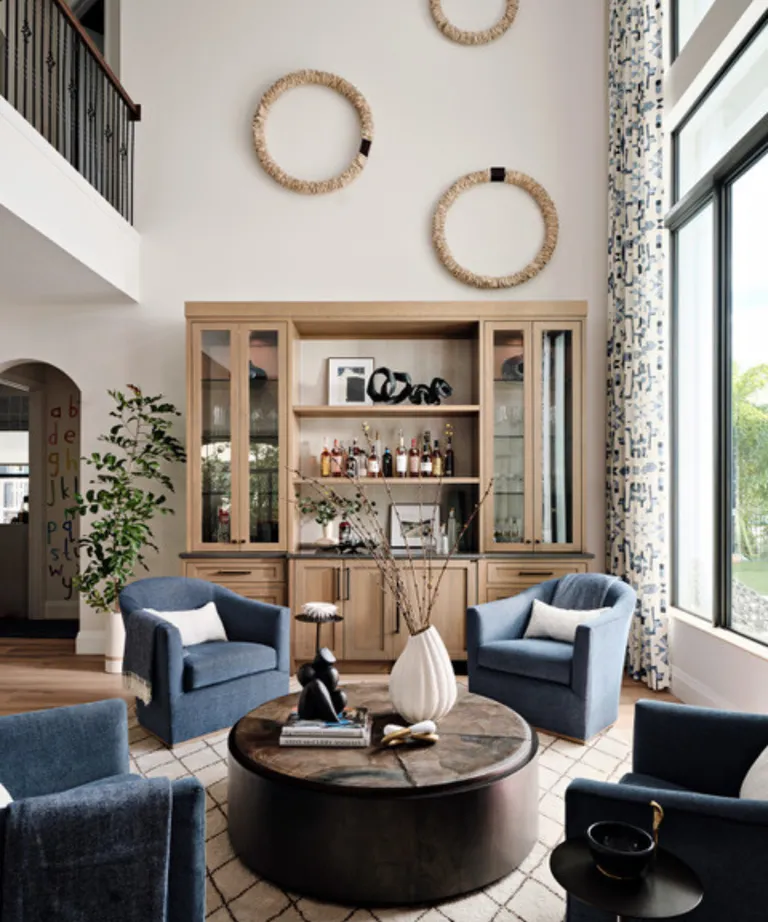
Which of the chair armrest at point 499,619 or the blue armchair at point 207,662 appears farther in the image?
the chair armrest at point 499,619

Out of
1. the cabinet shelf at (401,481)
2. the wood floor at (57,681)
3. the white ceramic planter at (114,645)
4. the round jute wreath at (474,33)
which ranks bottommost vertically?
the wood floor at (57,681)

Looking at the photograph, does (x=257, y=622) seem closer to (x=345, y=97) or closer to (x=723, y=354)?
(x=723, y=354)

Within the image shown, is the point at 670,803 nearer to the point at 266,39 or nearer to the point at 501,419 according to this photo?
the point at 501,419

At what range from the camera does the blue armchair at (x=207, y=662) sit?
3.35 metres

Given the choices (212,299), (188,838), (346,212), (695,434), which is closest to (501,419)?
(695,434)

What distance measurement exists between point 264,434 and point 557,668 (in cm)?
243

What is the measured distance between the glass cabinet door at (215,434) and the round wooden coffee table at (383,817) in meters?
Result: 2.47

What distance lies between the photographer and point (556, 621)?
3.83 metres

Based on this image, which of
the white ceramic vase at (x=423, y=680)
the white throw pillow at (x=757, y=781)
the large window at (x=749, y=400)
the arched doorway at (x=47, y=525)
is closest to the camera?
the white throw pillow at (x=757, y=781)

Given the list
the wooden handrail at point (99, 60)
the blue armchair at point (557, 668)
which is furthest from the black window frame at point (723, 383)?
the wooden handrail at point (99, 60)

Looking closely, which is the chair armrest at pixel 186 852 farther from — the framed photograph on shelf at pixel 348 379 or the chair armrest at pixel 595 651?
the framed photograph on shelf at pixel 348 379

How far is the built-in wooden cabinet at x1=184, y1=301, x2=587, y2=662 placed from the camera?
4.64 metres

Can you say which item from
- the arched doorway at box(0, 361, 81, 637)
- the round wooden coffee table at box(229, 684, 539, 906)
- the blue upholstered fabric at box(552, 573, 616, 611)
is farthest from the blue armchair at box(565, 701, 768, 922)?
the arched doorway at box(0, 361, 81, 637)

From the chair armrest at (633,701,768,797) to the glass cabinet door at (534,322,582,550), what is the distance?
2.47 m
